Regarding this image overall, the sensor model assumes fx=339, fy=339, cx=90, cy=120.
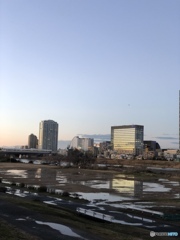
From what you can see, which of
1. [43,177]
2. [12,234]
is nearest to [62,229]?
[12,234]

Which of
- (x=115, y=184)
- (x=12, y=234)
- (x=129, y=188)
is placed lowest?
(x=115, y=184)

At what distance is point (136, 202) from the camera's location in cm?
3488

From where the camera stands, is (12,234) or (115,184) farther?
(115,184)

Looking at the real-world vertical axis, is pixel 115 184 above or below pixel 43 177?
above

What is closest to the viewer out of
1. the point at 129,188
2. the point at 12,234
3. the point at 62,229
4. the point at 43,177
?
the point at 12,234

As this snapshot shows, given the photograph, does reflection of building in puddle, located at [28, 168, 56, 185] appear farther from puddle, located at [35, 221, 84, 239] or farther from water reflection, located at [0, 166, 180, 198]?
puddle, located at [35, 221, 84, 239]

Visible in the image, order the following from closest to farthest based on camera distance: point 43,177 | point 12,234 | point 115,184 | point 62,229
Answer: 1. point 12,234
2. point 62,229
3. point 115,184
4. point 43,177

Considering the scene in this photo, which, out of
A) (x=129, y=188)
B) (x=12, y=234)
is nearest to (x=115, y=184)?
(x=129, y=188)

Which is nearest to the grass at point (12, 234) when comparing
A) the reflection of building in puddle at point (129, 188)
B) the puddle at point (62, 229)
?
the puddle at point (62, 229)

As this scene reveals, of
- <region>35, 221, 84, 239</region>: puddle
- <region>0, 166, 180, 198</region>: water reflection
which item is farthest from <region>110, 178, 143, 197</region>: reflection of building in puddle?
<region>35, 221, 84, 239</region>: puddle

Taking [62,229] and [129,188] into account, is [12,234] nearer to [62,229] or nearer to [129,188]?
[62,229]

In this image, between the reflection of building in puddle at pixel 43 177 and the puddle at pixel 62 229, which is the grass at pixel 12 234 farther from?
the reflection of building in puddle at pixel 43 177

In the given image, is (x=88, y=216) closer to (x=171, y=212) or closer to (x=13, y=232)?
(x=171, y=212)

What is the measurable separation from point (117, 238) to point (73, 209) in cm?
1237
